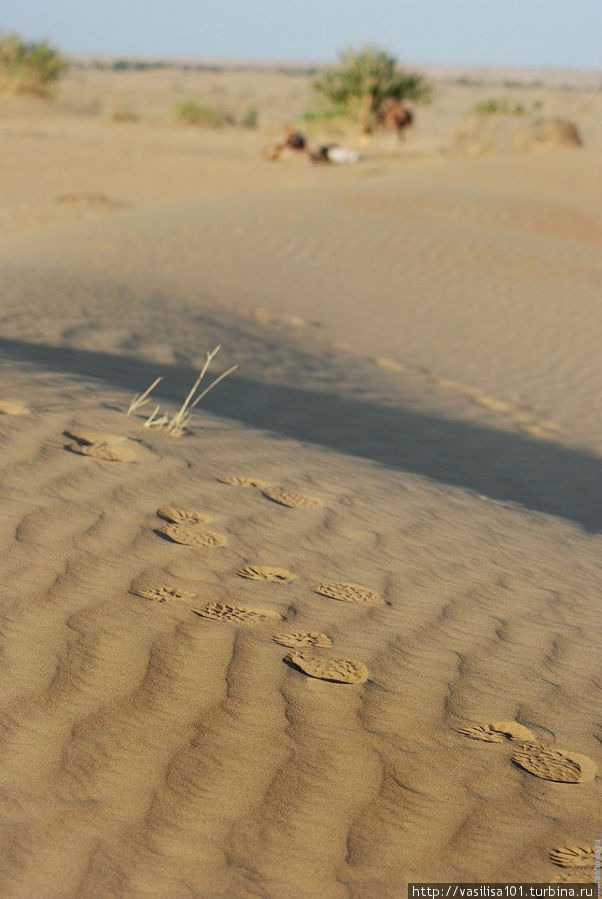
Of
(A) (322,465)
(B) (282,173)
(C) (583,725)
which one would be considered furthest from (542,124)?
(C) (583,725)

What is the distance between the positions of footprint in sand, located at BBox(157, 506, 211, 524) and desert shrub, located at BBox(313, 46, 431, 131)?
23.5 m

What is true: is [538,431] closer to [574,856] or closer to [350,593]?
[350,593]

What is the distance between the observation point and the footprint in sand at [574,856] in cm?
196

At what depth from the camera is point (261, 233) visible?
40.9ft

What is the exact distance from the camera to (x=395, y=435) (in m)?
6.11

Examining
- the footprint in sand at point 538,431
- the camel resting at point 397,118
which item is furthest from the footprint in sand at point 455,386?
the camel resting at point 397,118

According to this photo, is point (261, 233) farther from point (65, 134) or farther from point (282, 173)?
point (65, 134)

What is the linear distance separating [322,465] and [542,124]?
19.7 m

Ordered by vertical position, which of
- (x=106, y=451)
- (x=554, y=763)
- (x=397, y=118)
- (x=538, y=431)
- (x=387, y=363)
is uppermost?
(x=397, y=118)

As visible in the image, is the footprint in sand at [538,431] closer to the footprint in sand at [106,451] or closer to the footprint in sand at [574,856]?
the footprint in sand at [106,451]

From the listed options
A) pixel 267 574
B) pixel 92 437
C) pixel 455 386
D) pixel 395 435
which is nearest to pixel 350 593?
pixel 267 574

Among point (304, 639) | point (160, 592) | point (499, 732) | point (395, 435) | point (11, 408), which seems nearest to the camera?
point (499, 732)

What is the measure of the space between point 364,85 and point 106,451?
908 inches

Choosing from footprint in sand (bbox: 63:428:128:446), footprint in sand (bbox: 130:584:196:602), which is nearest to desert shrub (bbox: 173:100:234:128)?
footprint in sand (bbox: 63:428:128:446)
